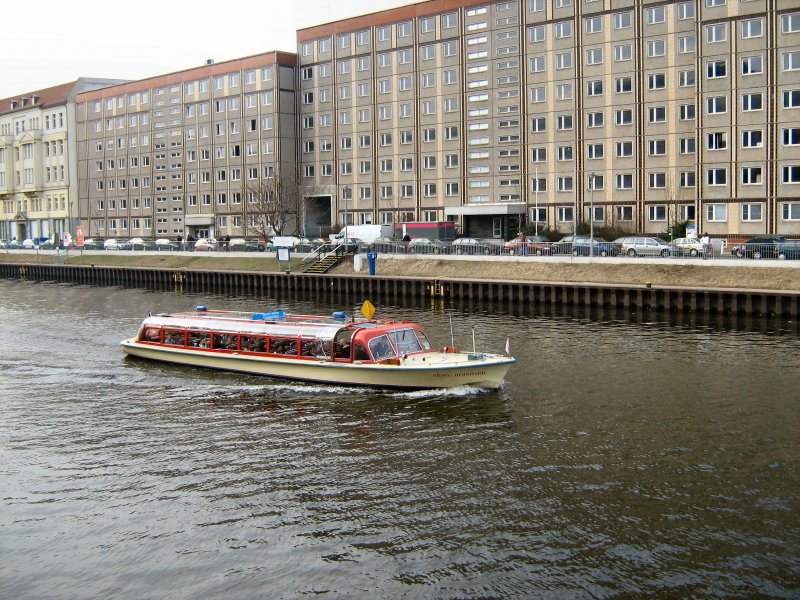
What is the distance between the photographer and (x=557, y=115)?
314 ft

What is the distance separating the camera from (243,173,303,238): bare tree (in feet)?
363

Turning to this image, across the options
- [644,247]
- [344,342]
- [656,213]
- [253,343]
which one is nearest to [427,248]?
[644,247]

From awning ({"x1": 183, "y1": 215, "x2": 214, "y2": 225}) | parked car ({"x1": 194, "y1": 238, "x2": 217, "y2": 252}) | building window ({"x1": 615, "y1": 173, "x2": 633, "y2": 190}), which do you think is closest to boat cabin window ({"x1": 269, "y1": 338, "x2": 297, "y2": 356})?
building window ({"x1": 615, "y1": 173, "x2": 633, "y2": 190})

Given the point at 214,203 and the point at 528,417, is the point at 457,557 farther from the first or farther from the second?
the point at 214,203

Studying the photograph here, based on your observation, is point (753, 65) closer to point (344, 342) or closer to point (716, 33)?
point (716, 33)

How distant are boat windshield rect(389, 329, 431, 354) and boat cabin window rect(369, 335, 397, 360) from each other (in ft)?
0.96

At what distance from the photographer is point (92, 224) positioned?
5842 inches

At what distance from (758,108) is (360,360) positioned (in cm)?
6186

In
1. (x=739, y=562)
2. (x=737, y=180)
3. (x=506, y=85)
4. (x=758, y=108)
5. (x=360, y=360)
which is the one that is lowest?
(x=739, y=562)

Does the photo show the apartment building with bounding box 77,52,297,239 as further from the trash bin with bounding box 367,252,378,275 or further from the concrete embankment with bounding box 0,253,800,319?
the trash bin with bounding box 367,252,378,275

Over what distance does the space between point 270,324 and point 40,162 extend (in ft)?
440

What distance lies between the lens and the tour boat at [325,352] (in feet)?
111

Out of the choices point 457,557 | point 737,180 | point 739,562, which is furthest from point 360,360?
point 737,180

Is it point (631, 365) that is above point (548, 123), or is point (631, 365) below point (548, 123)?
below
